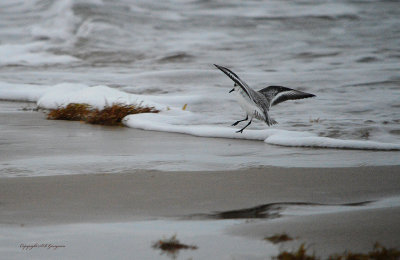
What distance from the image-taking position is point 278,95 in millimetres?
5688

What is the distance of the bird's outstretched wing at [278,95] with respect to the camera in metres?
5.60

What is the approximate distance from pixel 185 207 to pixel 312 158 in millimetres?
1790

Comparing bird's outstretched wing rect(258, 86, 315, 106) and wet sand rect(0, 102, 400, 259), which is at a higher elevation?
bird's outstretched wing rect(258, 86, 315, 106)

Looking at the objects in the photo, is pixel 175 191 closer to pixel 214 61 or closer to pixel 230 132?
pixel 230 132

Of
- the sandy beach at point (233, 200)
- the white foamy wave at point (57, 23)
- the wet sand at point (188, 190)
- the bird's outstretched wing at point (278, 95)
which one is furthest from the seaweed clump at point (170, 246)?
the white foamy wave at point (57, 23)

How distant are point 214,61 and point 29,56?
15.0 feet

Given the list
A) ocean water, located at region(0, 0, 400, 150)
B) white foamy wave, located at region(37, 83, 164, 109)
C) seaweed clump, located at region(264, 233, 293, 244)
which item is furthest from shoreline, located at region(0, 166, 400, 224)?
white foamy wave, located at region(37, 83, 164, 109)

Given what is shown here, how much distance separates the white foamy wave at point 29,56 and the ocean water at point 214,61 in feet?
0.12

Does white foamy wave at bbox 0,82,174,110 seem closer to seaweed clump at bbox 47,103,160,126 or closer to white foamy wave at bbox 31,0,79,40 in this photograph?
seaweed clump at bbox 47,103,160,126

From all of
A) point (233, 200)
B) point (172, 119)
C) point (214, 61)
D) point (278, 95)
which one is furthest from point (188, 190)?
point (214, 61)

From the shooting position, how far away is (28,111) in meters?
7.63

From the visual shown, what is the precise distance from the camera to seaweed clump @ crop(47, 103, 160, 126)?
21.7 feet

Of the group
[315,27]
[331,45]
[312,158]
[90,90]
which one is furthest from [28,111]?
[315,27]

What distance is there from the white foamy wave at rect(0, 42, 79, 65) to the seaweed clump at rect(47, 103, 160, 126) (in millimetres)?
7114
